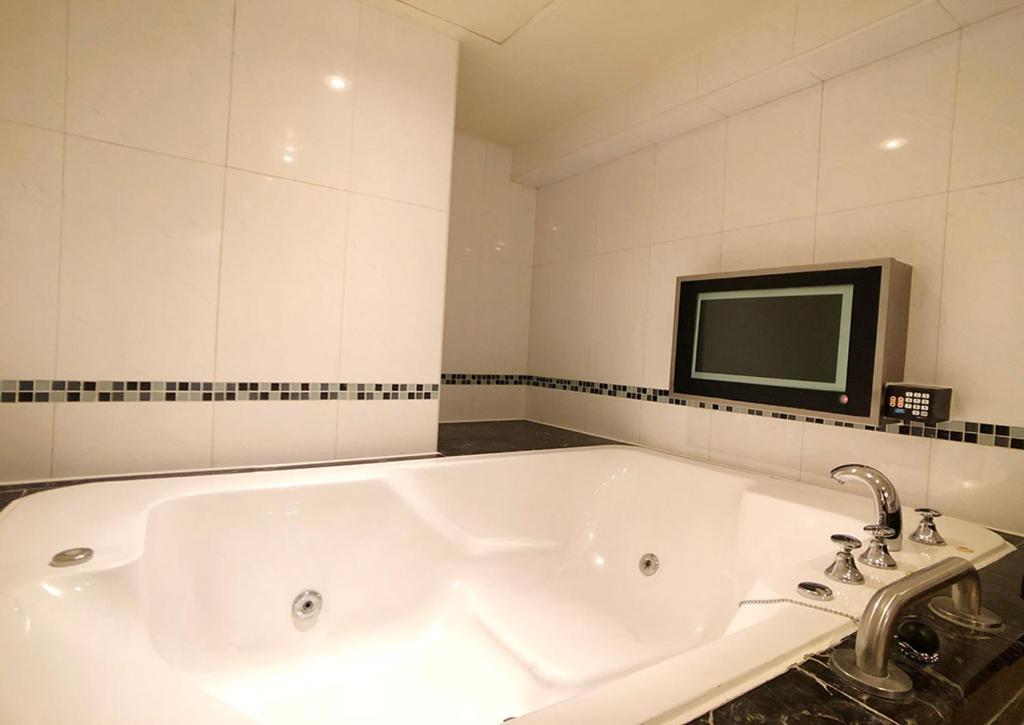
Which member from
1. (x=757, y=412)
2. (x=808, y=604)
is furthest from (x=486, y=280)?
(x=808, y=604)

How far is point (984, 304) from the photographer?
1308mm

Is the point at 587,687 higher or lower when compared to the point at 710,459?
lower

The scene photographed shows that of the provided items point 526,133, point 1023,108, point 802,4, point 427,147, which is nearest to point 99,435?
point 427,147

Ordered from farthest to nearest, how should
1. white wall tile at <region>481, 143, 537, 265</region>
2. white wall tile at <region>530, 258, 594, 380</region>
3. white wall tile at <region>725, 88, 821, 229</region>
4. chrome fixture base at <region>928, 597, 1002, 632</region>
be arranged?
1. white wall tile at <region>481, 143, 537, 265</region>
2. white wall tile at <region>530, 258, 594, 380</region>
3. white wall tile at <region>725, 88, 821, 229</region>
4. chrome fixture base at <region>928, 597, 1002, 632</region>

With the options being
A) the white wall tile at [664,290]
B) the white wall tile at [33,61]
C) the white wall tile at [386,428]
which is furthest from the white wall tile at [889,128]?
the white wall tile at [33,61]

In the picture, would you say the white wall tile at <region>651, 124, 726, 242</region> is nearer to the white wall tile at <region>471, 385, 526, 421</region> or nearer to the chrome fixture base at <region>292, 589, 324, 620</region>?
the white wall tile at <region>471, 385, 526, 421</region>

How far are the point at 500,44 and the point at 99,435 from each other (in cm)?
188

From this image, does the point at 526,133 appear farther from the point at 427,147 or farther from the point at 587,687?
the point at 587,687

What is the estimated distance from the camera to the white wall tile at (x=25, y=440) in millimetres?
1291

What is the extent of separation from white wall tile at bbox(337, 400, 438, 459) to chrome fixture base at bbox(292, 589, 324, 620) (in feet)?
1.64

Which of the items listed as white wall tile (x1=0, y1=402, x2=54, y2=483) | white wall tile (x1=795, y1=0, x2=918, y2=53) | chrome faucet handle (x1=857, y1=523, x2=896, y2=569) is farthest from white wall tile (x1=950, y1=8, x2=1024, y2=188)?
white wall tile (x1=0, y1=402, x2=54, y2=483)

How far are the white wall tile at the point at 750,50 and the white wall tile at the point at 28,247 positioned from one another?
2.05m

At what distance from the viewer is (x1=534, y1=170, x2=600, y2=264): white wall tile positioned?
261 centimetres

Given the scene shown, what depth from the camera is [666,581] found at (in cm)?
168
